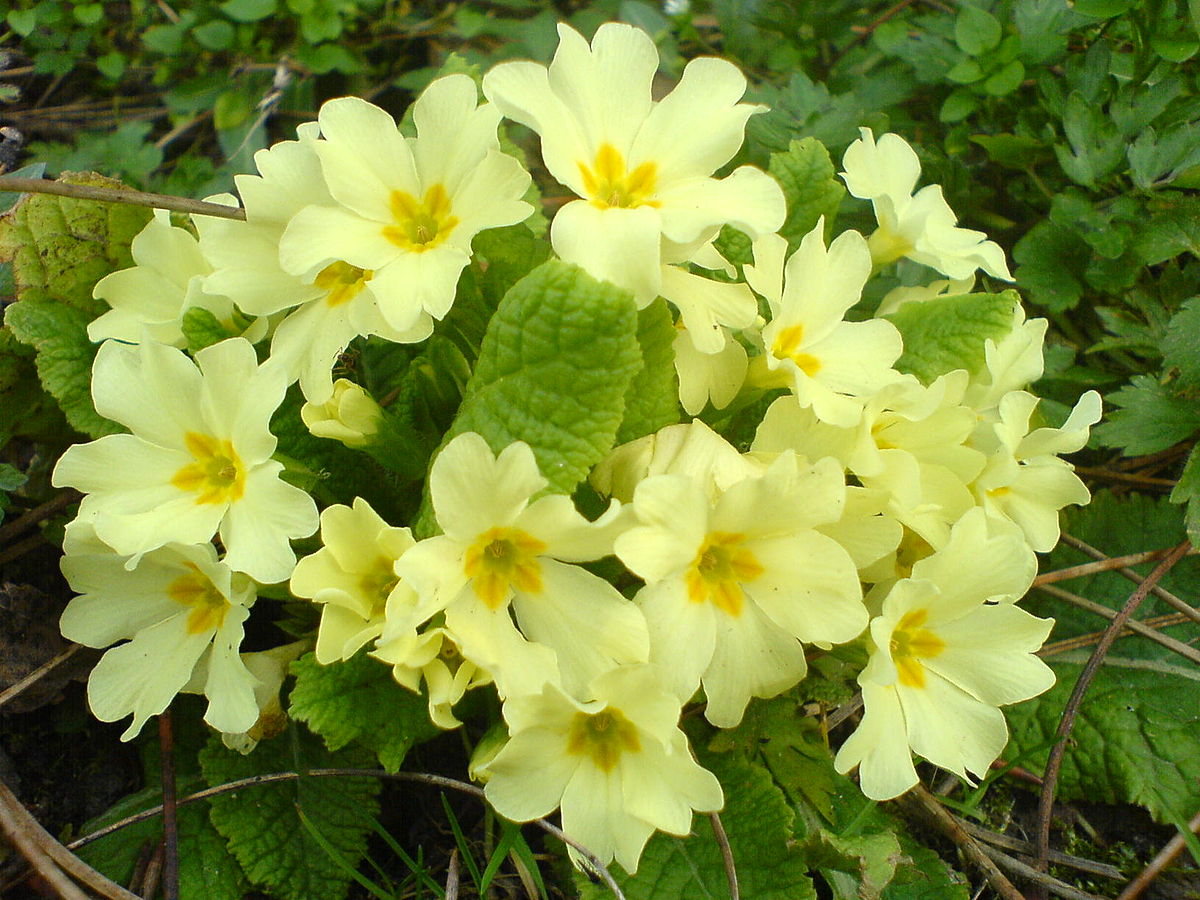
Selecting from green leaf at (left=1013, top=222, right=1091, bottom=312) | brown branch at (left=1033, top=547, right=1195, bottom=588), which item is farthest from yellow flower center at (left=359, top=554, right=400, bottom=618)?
green leaf at (left=1013, top=222, right=1091, bottom=312)

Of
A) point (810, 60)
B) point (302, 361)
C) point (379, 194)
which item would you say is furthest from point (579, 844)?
point (810, 60)

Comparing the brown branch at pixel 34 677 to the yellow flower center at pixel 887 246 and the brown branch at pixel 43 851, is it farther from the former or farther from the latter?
the yellow flower center at pixel 887 246

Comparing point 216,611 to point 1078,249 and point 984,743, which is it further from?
point 1078,249

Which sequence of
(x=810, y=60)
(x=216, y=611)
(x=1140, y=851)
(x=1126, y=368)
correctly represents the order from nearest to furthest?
1. (x=216, y=611)
2. (x=1140, y=851)
3. (x=1126, y=368)
4. (x=810, y=60)

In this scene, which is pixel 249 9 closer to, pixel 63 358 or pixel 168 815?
pixel 63 358

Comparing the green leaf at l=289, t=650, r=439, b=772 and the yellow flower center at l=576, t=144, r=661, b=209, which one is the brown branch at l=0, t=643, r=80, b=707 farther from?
the yellow flower center at l=576, t=144, r=661, b=209

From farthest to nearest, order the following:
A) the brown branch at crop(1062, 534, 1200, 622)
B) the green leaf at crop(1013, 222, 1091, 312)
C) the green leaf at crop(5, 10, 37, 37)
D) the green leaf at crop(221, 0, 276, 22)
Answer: the green leaf at crop(221, 0, 276, 22)
the green leaf at crop(5, 10, 37, 37)
the green leaf at crop(1013, 222, 1091, 312)
the brown branch at crop(1062, 534, 1200, 622)
